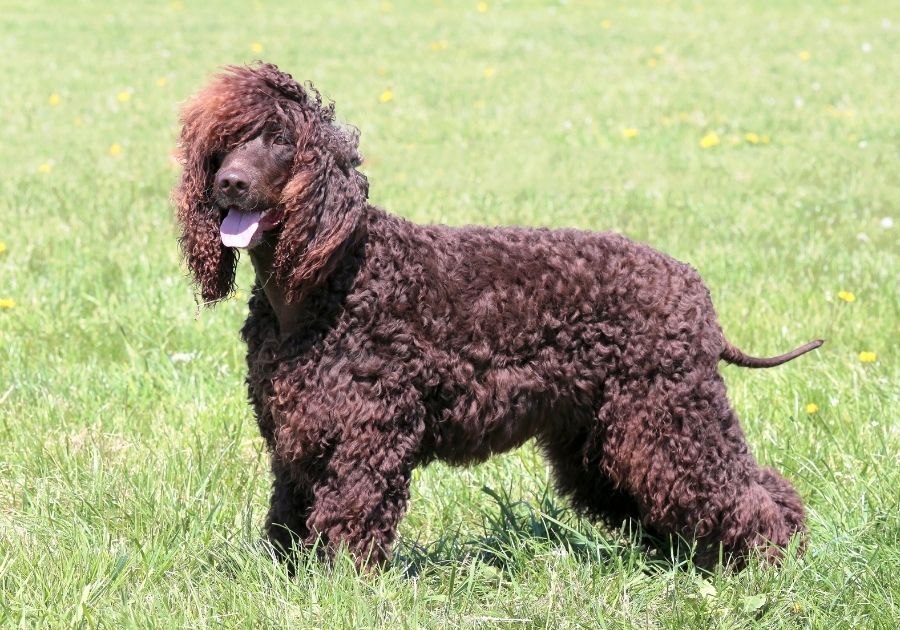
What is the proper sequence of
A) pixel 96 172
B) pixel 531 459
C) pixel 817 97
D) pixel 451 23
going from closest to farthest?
pixel 531 459 < pixel 96 172 < pixel 817 97 < pixel 451 23

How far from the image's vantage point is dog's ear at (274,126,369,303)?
10.1 ft

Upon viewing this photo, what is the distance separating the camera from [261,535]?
3605 millimetres

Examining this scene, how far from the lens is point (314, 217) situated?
310cm

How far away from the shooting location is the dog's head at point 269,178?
3.09 m

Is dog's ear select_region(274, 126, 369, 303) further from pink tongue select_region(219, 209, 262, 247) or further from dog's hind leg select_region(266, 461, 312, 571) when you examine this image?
dog's hind leg select_region(266, 461, 312, 571)

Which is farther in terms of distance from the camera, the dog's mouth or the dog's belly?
the dog's belly

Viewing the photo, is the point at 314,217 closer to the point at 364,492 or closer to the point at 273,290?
the point at 273,290

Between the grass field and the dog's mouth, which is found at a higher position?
the dog's mouth

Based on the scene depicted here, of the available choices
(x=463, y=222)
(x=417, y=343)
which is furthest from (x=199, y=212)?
(x=463, y=222)

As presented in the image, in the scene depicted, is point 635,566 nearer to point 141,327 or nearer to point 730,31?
point 141,327

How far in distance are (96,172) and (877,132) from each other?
7.13 meters

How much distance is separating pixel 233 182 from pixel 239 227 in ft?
0.49

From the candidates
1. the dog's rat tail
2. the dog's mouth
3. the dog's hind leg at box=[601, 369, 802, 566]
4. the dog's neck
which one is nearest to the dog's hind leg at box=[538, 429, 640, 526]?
the dog's hind leg at box=[601, 369, 802, 566]

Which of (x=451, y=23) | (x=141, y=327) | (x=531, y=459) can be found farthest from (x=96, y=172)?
(x=451, y=23)
